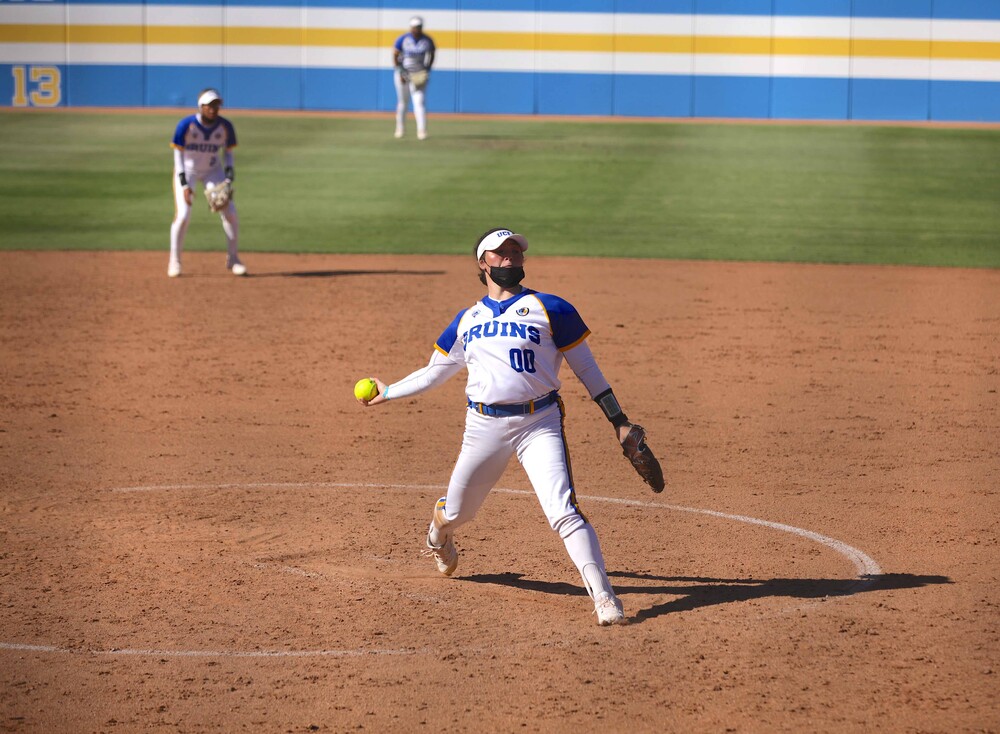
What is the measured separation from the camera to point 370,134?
92.6 feet

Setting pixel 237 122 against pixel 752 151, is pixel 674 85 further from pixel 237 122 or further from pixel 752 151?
pixel 237 122

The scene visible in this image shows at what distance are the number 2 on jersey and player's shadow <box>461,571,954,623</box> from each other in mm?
1163

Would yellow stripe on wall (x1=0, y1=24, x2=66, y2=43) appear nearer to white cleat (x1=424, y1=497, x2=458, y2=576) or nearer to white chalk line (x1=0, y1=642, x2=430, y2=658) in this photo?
white cleat (x1=424, y1=497, x2=458, y2=576)

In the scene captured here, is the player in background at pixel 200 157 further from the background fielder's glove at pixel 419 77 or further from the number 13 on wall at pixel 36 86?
the number 13 on wall at pixel 36 86

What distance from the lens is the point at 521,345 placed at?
6.26m

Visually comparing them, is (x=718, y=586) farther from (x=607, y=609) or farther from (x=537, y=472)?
(x=537, y=472)

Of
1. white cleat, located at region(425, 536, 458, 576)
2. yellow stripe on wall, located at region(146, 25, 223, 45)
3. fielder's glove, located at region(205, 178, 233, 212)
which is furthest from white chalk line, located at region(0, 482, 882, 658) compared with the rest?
yellow stripe on wall, located at region(146, 25, 223, 45)

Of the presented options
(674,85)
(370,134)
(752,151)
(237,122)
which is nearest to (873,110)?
(674,85)

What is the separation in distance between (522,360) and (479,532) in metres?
1.75

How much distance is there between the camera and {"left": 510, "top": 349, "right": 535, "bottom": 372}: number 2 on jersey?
627cm

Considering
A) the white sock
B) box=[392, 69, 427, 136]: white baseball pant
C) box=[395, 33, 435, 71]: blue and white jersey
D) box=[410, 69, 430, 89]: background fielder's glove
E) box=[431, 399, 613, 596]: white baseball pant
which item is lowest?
the white sock

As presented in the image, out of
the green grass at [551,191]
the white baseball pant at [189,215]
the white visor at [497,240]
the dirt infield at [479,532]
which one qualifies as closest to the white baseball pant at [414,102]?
the green grass at [551,191]

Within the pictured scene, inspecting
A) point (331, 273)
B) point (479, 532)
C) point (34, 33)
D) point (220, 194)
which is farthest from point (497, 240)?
point (34, 33)

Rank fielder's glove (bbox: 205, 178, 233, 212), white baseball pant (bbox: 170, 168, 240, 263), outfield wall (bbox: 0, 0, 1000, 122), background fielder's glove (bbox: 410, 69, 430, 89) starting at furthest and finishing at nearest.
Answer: outfield wall (bbox: 0, 0, 1000, 122), background fielder's glove (bbox: 410, 69, 430, 89), white baseball pant (bbox: 170, 168, 240, 263), fielder's glove (bbox: 205, 178, 233, 212)
